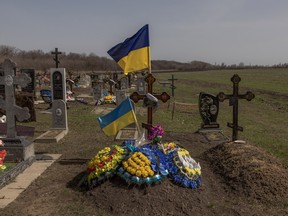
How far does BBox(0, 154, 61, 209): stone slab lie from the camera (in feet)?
21.3

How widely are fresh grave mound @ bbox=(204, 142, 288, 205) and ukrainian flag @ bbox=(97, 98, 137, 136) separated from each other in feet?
7.52

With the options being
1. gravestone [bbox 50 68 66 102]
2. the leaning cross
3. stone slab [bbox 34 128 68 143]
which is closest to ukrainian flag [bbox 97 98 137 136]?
the leaning cross

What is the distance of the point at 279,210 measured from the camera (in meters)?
6.07

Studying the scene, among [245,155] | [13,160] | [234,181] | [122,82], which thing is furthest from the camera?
[122,82]

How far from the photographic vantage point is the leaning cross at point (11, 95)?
850 centimetres

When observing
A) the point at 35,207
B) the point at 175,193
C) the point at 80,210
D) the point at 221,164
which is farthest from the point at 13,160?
the point at 221,164

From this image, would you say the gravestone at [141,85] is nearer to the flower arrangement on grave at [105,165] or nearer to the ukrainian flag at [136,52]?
the ukrainian flag at [136,52]

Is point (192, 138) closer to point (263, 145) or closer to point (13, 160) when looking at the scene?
point (263, 145)

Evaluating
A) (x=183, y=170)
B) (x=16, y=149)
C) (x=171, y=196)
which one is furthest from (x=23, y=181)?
(x=183, y=170)

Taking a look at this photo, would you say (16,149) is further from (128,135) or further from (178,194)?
(128,135)

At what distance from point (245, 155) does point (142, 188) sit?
283 centimetres

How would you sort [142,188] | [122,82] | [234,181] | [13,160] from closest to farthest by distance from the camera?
1. [142,188]
2. [234,181]
3. [13,160]
4. [122,82]

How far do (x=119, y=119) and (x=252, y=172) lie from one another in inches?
120

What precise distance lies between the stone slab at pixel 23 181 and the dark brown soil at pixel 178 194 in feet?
0.44
